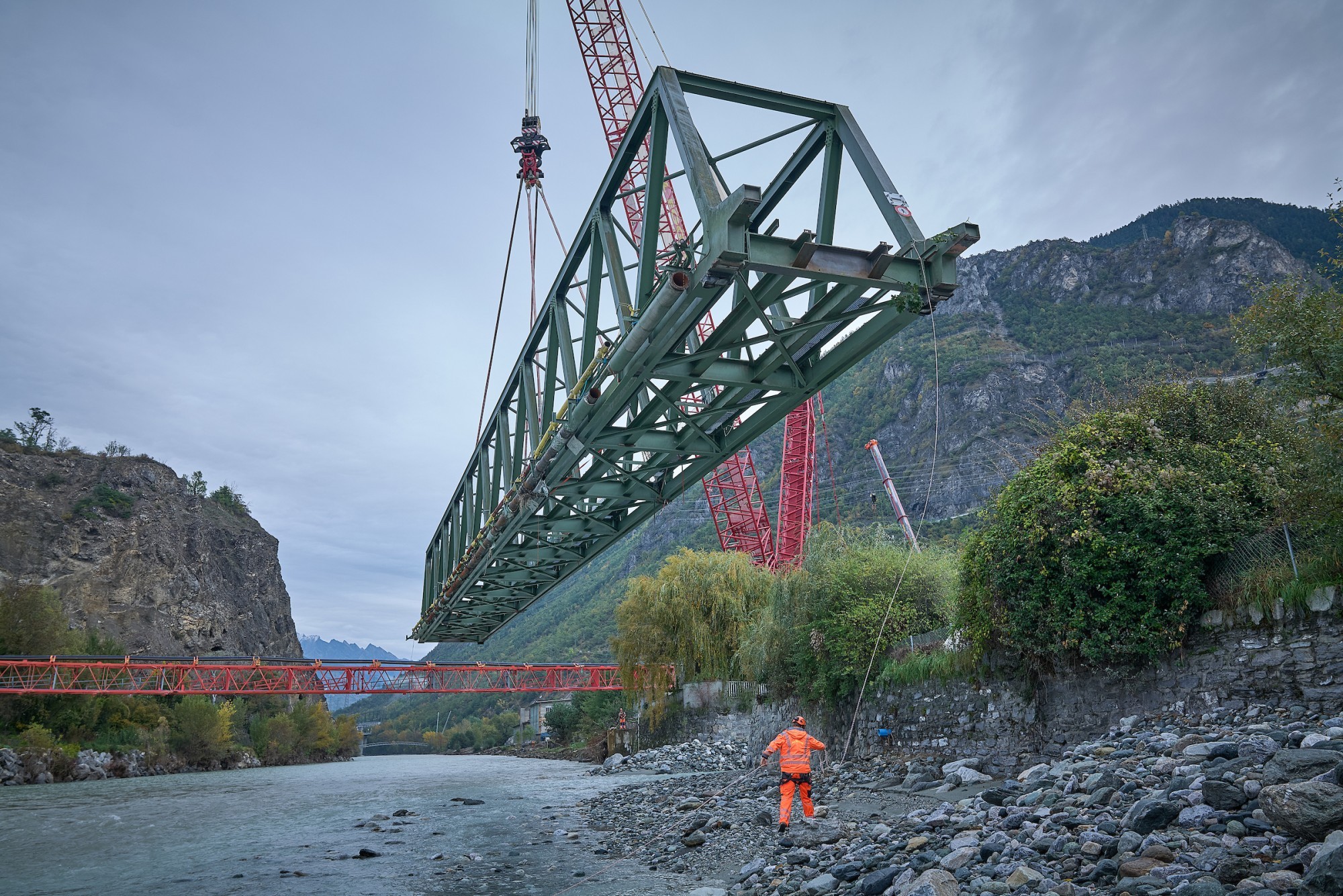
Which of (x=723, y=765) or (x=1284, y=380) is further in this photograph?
(x=723, y=765)

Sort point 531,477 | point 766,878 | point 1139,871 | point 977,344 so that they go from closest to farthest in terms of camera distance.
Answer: point 1139,871 → point 766,878 → point 531,477 → point 977,344

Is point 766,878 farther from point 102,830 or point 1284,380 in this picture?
point 102,830

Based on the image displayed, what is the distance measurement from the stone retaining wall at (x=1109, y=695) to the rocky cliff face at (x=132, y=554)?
190 feet

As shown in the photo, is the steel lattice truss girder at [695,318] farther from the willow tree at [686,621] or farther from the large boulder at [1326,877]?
the willow tree at [686,621]

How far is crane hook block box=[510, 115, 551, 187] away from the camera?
73.7ft

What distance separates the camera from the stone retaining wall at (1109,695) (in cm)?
764

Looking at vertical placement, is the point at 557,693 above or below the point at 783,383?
below

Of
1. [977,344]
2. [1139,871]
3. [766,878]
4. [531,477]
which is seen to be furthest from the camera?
[977,344]

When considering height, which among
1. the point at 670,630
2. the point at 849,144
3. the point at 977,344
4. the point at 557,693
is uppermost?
the point at 977,344

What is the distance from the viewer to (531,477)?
41.5 feet

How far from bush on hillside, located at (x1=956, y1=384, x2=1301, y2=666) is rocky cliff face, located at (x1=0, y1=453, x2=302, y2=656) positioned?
60.6m

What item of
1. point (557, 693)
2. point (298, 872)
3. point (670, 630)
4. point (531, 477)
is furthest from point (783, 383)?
point (557, 693)

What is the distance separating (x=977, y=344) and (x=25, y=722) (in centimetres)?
11068

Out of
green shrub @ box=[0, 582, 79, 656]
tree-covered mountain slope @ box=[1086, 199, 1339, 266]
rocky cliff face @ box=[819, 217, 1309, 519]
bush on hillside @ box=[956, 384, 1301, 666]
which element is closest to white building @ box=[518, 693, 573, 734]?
green shrub @ box=[0, 582, 79, 656]
